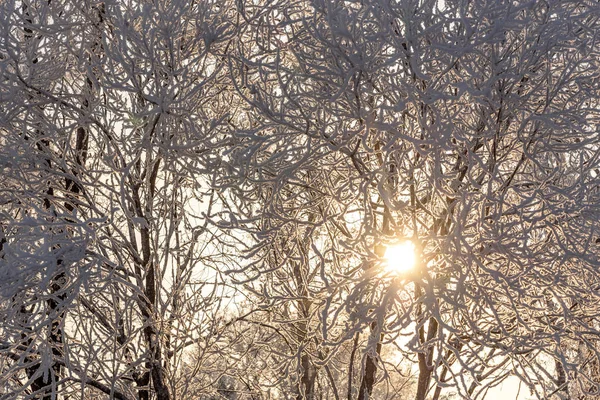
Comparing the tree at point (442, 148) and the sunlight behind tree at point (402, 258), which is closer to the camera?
the tree at point (442, 148)

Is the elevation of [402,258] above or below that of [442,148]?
below

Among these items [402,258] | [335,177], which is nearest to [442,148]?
[402,258]

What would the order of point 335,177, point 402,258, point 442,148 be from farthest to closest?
point 335,177, point 402,258, point 442,148

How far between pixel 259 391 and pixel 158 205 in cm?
231

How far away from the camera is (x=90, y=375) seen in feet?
21.5

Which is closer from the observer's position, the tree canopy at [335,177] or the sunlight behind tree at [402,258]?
the tree canopy at [335,177]

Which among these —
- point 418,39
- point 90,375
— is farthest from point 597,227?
point 90,375

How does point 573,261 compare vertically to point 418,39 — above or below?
below

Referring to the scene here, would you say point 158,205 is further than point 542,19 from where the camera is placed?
Yes

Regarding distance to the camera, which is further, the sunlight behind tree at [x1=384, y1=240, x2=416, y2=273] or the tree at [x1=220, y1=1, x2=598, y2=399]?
the sunlight behind tree at [x1=384, y1=240, x2=416, y2=273]

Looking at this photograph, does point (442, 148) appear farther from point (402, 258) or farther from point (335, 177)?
point (335, 177)

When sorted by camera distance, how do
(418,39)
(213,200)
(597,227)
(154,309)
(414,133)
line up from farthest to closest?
1. (213,200)
2. (154,309)
3. (414,133)
4. (597,227)
5. (418,39)

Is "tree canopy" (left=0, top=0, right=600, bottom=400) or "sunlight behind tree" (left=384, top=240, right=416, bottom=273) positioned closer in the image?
"tree canopy" (left=0, top=0, right=600, bottom=400)

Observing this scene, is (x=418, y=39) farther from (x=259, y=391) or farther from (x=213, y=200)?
(x=259, y=391)
